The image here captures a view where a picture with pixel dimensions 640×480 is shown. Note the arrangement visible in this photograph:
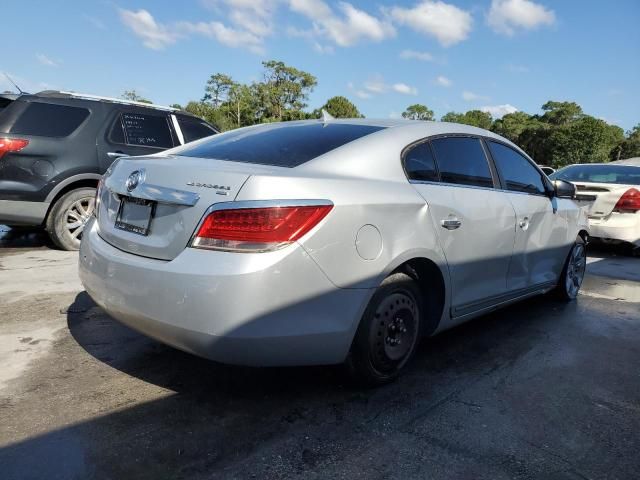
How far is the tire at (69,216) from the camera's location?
5793 mm

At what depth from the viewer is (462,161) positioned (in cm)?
353

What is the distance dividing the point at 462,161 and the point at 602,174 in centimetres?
587

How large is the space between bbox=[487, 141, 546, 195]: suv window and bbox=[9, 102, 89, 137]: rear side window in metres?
4.54

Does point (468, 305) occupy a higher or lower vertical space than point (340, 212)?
lower

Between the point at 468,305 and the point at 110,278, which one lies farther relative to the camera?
the point at 468,305

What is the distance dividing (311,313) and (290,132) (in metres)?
1.39

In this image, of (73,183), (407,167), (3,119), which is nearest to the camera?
(407,167)

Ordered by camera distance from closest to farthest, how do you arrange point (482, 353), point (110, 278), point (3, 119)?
point (110, 278) → point (482, 353) → point (3, 119)

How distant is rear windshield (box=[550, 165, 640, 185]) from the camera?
7.89 metres

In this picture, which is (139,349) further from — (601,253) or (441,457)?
(601,253)

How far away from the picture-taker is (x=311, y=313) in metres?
2.43

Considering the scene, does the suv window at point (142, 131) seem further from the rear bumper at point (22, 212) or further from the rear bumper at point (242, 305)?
the rear bumper at point (242, 305)

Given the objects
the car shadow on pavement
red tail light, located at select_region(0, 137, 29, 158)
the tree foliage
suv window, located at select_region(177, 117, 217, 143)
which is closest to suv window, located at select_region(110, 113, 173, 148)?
suv window, located at select_region(177, 117, 217, 143)

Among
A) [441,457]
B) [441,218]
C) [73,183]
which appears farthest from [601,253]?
[73,183]
